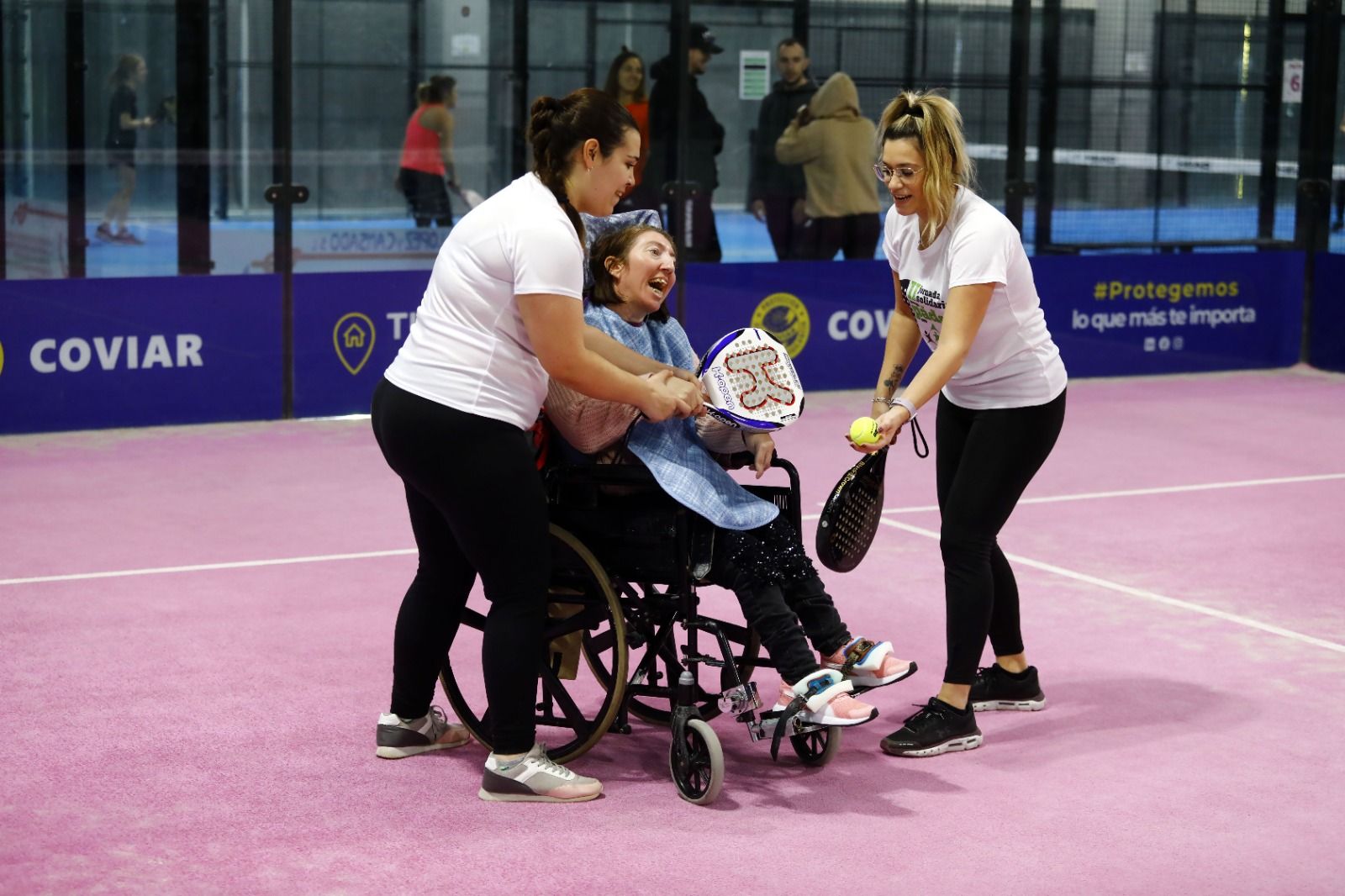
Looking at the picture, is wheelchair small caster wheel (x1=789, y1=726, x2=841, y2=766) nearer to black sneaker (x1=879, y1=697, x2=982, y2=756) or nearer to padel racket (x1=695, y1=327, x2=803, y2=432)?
black sneaker (x1=879, y1=697, x2=982, y2=756)

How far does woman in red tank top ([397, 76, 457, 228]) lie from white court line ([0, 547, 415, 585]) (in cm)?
349

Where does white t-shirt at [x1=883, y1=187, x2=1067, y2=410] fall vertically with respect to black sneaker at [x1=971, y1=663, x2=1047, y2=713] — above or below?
above

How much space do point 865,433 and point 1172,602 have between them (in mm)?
2216

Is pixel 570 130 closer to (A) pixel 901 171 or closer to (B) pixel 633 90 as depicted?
(A) pixel 901 171

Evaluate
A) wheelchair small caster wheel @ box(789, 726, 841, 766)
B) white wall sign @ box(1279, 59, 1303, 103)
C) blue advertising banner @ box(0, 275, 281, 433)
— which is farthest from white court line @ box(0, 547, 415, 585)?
white wall sign @ box(1279, 59, 1303, 103)

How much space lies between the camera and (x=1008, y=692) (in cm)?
498

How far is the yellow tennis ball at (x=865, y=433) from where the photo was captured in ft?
13.8

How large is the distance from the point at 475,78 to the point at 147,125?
5.44 feet

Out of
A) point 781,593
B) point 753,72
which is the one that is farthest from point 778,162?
point 781,593

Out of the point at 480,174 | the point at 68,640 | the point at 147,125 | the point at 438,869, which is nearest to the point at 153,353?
the point at 147,125

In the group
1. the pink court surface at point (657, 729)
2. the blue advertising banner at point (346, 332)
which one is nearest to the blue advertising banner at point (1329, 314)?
the pink court surface at point (657, 729)

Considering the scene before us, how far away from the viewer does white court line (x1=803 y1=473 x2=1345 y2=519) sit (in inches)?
293

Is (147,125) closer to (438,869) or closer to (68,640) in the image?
(68,640)

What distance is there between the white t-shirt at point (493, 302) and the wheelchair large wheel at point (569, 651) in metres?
0.39
